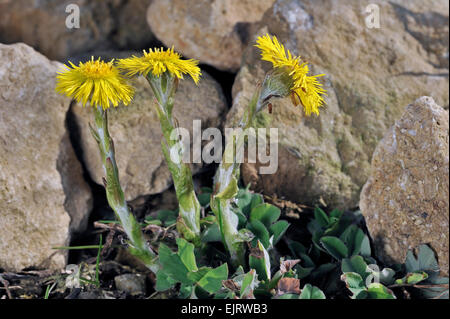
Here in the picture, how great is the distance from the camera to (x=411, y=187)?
1856mm

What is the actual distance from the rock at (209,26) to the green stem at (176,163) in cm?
88

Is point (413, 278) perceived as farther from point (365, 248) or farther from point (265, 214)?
point (265, 214)

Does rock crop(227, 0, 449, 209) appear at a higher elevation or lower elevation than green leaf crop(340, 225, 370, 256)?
higher

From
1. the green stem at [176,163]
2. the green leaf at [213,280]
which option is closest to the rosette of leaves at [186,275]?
the green leaf at [213,280]

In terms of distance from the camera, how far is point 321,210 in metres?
2.04

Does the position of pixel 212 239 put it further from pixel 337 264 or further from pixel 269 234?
pixel 337 264

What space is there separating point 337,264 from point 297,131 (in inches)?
25.8

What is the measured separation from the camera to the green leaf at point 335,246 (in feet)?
6.19

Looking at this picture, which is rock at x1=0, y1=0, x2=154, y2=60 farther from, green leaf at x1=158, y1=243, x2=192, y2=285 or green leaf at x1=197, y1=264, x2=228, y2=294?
green leaf at x1=197, y1=264, x2=228, y2=294

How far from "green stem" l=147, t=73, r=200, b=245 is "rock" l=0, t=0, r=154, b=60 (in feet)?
3.99

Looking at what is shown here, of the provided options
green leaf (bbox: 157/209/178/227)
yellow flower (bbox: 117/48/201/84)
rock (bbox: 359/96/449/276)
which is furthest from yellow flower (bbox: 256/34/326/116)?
green leaf (bbox: 157/209/178/227)

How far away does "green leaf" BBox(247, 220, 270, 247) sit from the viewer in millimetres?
1823

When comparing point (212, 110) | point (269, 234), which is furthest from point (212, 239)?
point (212, 110)

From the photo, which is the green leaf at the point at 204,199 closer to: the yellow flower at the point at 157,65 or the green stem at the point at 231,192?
the green stem at the point at 231,192
